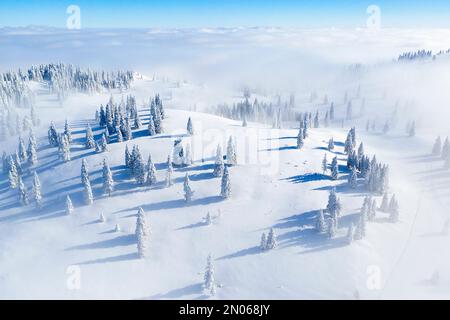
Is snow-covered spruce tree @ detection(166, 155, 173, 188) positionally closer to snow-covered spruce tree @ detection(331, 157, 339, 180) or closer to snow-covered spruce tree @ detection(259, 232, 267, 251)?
snow-covered spruce tree @ detection(259, 232, 267, 251)

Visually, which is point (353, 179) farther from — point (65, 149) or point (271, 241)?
point (65, 149)

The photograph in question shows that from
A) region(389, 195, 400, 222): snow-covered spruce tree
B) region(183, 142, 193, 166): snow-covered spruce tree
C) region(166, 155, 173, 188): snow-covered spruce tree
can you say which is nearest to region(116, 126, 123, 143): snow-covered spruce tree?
region(183, 142, 193, 166): snow-covered spruce tree

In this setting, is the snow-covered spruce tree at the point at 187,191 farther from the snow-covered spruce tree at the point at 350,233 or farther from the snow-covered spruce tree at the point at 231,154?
the snow-covered spruce tree at the point at 350,233

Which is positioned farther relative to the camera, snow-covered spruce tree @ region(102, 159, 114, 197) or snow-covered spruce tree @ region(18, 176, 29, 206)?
snow-covered spruce tree @ region(102, 159, 114, 197)

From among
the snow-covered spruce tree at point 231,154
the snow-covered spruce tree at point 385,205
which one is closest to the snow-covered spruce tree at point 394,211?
the snow-covered spruce tree at point 385,205
